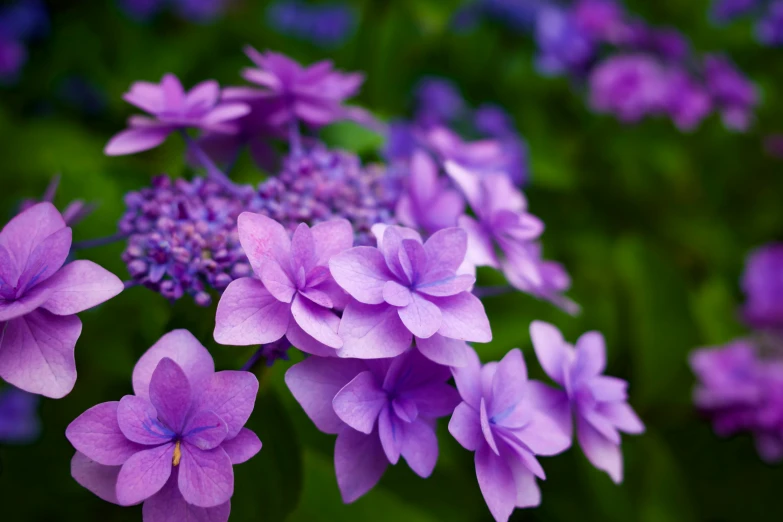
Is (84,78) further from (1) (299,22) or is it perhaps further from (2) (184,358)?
(2) (184,358)

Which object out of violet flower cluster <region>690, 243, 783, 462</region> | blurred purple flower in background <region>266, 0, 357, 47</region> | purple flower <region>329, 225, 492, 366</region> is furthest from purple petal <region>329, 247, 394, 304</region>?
blurred purple flower in background <region>266, 0, 357, 47</region>

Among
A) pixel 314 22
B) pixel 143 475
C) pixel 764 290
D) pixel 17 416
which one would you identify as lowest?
pixel 17 416

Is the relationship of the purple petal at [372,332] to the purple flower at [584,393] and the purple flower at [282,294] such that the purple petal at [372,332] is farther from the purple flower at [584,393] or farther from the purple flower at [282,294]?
the purple flower at [584,393]

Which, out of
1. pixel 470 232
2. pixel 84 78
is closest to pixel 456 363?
pixel 470 232

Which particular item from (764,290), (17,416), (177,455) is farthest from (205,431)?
(764,290)

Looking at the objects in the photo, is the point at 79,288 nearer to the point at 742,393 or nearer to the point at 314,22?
the point at 742,393

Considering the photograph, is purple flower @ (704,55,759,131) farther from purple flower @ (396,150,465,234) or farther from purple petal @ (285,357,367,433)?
purple petal @ (285,357,367,433)

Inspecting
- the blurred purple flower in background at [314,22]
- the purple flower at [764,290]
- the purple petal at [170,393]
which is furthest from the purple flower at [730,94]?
the purple petal at [170,393]
